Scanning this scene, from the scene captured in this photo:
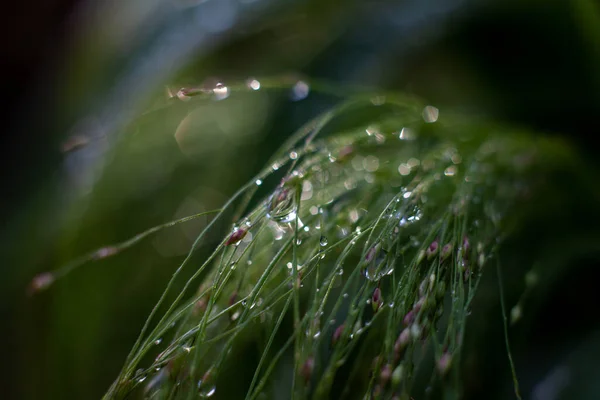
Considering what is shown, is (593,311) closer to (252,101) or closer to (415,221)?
(415,221)

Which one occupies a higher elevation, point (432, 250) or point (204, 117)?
point (432, 250)

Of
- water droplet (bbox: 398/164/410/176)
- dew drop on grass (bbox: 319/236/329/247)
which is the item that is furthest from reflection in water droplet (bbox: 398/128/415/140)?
dew drop on grass (bbox: 319/236/329/247)

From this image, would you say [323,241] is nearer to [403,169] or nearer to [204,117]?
[403,169]

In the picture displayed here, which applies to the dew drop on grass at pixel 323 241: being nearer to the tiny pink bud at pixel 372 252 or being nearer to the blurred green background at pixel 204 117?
the tiny pink bud at pixel 372 252

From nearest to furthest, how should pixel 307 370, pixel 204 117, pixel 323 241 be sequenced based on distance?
1. pixel 307 370
2. pixel 323 241
3. pixel 204 117

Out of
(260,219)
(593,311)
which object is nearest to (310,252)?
(260,219)

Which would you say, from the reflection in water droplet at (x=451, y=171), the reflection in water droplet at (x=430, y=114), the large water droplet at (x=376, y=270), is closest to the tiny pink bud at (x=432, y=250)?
the large water droplet at (x=376, y=270)

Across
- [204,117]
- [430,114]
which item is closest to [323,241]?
[430,114]

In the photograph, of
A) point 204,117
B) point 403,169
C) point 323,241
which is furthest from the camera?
point 204,117

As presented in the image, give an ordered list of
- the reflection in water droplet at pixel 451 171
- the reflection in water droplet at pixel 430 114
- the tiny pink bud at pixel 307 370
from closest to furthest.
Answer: the tiny pink bud at pixel 307 370
the reflection in water droplet at pixel 451 171
the reflection in water droplet at pixel 430 114
